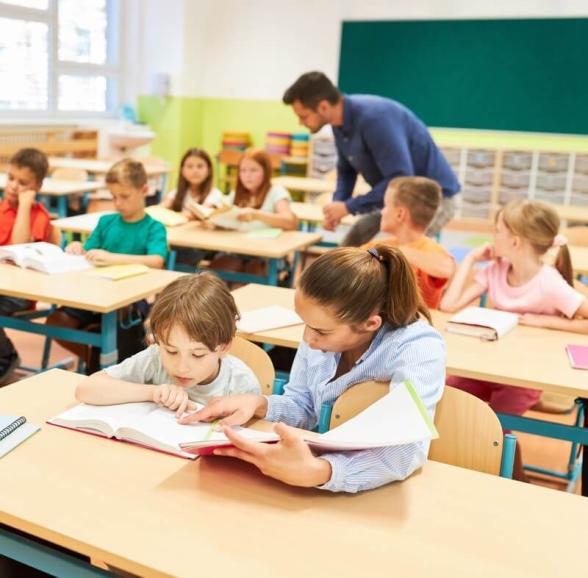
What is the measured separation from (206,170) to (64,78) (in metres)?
4.29

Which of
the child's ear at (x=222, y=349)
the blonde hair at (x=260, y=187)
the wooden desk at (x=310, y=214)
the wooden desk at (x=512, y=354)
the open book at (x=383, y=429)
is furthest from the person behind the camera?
the wooden desk at (x=310, y=214)

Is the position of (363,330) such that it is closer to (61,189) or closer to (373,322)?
(373,322)

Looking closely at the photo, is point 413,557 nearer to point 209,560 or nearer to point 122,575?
point 209,560

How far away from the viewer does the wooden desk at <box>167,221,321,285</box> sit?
3588mm

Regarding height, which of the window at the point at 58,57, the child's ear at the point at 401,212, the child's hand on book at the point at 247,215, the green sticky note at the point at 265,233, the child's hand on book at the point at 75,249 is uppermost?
the window at the point at 58,57

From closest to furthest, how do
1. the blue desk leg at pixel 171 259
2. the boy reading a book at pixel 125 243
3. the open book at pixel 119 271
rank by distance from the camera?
the open book at pixel 119 271 → the boy reading a book at pixel 125 243 → the blue desk leg at pixel 171 259

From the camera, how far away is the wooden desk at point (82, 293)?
2510 millimetres

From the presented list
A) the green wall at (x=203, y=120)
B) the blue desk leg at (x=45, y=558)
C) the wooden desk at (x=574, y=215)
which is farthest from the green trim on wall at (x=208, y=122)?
the blue desk leg at (x=45, y=558)

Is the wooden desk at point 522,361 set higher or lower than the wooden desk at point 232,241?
lower

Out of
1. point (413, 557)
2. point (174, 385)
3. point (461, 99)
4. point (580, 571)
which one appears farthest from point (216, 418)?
point (461, 99)

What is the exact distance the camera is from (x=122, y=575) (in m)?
1.17

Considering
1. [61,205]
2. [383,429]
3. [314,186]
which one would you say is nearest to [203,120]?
[314,186]

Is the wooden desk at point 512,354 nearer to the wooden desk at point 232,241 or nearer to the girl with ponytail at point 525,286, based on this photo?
the girl with ponytail at point 525,286

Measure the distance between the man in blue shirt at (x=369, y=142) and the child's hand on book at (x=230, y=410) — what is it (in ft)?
6.52
